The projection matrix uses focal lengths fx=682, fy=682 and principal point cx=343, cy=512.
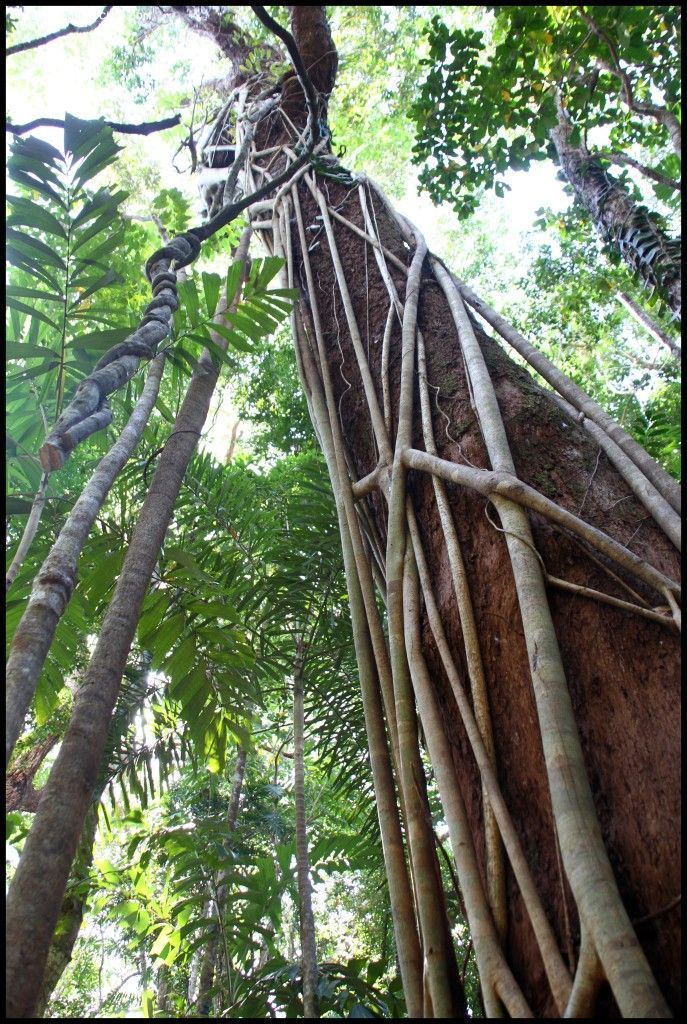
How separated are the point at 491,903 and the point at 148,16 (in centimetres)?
722

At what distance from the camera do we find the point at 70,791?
743 millimetres

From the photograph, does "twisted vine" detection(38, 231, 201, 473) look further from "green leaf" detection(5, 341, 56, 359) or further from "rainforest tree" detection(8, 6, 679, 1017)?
"green leaf" detection(5, 341, 56, 359)

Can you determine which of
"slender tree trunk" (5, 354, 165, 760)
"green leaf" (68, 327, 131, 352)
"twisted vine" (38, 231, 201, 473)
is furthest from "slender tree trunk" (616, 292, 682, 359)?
"slender tree trunk" (5, 354, 165, 760)

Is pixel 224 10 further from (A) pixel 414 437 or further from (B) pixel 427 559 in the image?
(B) pixel 427 559

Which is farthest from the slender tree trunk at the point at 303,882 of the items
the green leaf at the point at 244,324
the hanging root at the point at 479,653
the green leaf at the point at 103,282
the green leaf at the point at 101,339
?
the green leaf at the point at 103,282

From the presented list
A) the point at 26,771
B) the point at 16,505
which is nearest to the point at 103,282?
the point at 16,505

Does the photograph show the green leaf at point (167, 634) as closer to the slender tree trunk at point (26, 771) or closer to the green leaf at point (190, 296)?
the green leaf at point (190, 296)

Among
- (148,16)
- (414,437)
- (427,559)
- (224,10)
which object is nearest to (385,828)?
(427,559)

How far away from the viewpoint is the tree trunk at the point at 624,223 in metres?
2.71

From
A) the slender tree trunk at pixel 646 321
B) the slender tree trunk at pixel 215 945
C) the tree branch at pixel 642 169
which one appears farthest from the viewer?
the slender tree trunk at pixel 646 321

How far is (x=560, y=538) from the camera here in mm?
981

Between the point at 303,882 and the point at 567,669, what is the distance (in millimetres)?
1405

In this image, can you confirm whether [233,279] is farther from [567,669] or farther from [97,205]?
[567,669]

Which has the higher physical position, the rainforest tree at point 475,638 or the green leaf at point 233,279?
the green leaf at point 233,279
